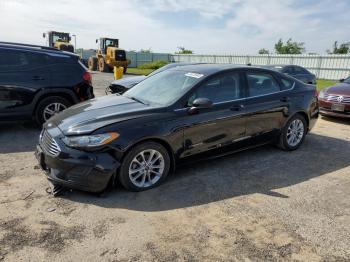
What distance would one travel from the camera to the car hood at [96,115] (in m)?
3.96

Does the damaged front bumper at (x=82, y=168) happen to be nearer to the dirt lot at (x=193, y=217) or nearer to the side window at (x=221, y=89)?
the dirt lot at (x=193, y=217)

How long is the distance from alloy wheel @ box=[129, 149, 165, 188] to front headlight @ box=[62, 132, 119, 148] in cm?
41

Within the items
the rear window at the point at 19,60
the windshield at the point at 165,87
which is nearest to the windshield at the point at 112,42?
the rear window at the point at 19,60

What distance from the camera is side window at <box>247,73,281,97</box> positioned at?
17.4 feet

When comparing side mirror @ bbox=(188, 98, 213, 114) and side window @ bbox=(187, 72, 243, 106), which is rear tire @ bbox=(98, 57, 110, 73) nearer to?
side window @ bbox=(187, 72, 243, 106)

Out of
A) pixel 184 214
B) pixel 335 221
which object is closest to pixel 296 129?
pixel 335 221

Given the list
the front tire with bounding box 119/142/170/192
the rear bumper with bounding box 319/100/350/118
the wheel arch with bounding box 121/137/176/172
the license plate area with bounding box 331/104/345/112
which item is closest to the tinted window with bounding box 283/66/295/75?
the rear bumper with bounding box 319/100/350/118

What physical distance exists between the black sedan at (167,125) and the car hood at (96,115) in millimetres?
13

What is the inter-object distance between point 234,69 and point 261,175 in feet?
5.60

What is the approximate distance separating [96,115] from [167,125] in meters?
0.93

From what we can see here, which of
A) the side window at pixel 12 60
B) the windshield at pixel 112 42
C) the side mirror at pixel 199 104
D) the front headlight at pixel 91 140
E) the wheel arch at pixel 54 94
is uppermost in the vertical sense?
the windshield at pixel 112 42

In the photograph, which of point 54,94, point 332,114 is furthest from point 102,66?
point 332,114

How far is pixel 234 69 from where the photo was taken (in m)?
5.16

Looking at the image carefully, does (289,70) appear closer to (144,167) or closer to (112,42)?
(144,167)
